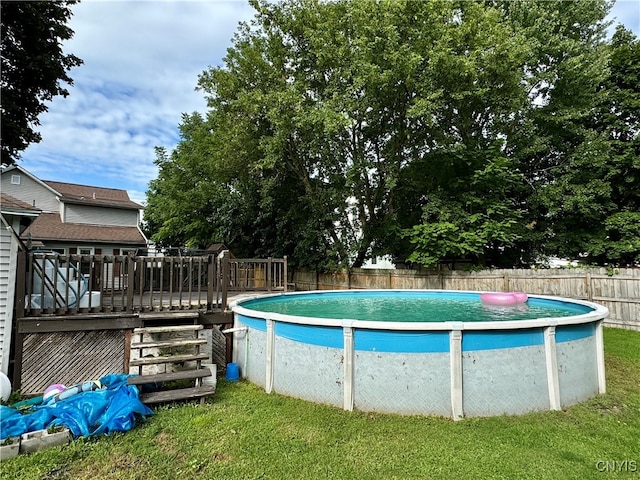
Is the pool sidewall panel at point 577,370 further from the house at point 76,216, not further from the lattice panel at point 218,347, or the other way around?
the house at point 76,216

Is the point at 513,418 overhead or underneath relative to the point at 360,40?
underneath

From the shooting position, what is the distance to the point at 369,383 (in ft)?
13.0

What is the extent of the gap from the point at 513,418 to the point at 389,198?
10.8 metres

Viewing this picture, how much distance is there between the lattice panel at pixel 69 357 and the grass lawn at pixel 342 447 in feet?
5.78

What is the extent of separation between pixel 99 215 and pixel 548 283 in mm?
21624

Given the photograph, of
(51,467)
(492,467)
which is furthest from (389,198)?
(51,467)

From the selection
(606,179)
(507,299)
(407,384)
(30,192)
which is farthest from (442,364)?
(30,192)

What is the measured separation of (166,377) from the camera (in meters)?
4.14

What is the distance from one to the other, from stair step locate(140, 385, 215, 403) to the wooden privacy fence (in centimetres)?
898

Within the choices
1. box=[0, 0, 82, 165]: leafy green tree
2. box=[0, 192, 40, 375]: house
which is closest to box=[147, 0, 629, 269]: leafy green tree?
box=[0, 0, 82, 165]: leafy green tree

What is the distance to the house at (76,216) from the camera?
56.2ft

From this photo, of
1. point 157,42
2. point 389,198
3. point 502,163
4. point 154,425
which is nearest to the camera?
point 154,425

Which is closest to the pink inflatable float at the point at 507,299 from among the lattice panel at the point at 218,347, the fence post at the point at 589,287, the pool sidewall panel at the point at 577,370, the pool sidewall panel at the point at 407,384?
the fence post at the point at 589,287

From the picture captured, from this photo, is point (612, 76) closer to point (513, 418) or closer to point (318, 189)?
point (318, 189)
